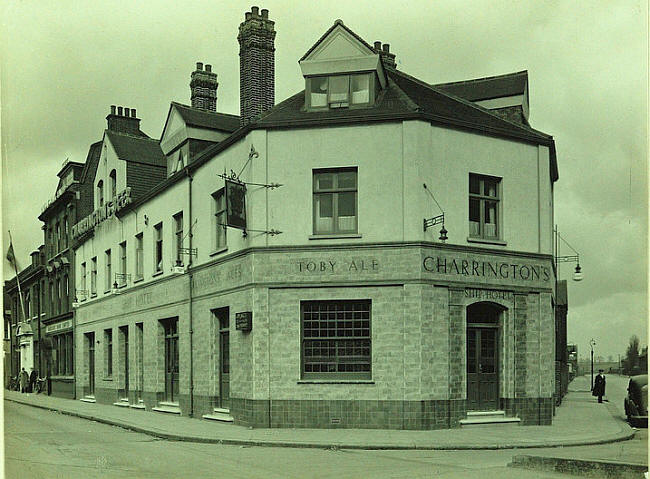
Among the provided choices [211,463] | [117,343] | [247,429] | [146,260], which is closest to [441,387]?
[247,429]

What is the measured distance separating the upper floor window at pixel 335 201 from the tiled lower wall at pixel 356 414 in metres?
4.29

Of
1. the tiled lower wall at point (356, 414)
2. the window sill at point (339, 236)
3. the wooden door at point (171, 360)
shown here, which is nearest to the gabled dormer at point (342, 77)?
the window sill at point (339, 236)

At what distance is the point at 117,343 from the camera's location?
31.5 meters

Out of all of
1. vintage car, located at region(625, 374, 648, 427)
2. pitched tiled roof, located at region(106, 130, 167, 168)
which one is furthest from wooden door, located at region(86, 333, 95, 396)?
vintage car, located at region(625, 374, 648, 427)

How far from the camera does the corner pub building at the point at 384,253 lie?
1955 centimetres

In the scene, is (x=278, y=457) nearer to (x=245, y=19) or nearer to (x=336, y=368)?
(x=336, y=368)

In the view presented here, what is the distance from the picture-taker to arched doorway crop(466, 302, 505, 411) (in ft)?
66.9

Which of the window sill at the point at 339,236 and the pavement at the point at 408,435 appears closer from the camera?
the pavement at the point at 408,435

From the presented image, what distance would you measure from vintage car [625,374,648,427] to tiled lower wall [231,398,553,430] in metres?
3.98

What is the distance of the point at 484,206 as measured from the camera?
2094 cm

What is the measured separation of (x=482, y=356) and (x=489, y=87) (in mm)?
6753

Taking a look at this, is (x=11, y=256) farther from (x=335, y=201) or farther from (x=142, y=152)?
(x=142, y=152)

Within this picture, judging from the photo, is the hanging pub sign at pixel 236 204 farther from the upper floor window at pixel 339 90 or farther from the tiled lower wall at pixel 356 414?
the tiled lower wall at pixel 356 414

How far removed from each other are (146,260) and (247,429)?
10521 millimetres
